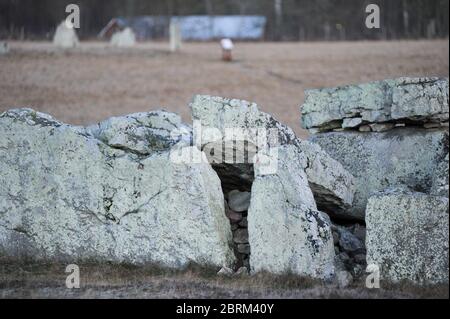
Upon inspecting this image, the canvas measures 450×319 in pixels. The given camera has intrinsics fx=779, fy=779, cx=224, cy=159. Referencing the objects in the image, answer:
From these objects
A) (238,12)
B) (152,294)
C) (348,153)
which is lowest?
(152,294)

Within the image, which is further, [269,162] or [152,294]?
[269,162]

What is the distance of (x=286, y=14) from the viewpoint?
66.8m

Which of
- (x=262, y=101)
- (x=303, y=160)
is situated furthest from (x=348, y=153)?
(x=262, y=101)

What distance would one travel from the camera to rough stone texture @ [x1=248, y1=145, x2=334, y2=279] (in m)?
11.2

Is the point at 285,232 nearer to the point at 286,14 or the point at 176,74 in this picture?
the point at 176,74

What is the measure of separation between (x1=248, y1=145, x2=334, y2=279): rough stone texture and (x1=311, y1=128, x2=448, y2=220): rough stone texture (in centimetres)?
248

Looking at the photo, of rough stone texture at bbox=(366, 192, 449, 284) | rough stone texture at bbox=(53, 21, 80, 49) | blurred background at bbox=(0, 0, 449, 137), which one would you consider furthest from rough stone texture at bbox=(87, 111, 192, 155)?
rough stone texture at bbox=(53, 21, 80, 49)

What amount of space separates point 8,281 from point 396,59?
30.3 m

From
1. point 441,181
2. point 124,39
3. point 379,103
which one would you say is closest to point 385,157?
point 379,103

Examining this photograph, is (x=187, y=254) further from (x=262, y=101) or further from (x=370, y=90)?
(x=262, y=101)

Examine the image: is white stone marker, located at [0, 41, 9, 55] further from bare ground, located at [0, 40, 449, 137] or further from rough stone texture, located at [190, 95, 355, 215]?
rough stone texture, located at [190, 95, 355, 215]

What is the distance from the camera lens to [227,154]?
12.3 metres

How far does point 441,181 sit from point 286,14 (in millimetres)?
57009

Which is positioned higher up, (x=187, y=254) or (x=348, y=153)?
(x=348, y=153)
